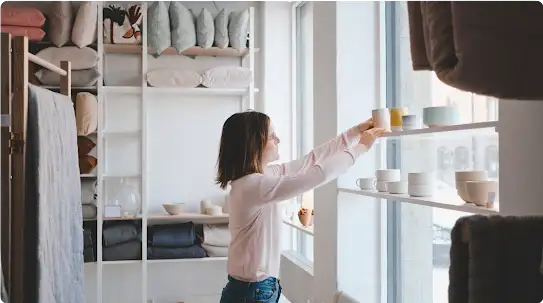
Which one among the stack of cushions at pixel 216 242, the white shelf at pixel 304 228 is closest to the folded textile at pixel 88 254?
the stack of cushions at pixel 216 242

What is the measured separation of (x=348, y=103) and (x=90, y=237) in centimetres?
210

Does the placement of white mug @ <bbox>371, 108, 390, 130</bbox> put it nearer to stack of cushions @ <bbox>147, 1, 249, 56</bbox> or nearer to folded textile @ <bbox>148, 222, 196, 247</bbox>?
stack of cushions @ <bbox>147, 1, 249, 56</bbox>

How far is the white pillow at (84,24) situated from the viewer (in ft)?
11.8

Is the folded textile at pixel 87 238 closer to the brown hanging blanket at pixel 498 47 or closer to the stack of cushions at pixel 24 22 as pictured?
the stack of cushions at pixel 24 22

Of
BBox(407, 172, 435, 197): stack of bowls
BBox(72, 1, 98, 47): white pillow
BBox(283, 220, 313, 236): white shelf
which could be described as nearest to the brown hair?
BBox(407, 172, 435, 197): stack of bowls

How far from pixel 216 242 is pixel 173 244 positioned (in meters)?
0.29

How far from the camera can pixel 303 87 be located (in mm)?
4047

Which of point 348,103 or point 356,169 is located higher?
point 348,103

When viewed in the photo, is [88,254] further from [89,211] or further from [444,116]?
[444,116]

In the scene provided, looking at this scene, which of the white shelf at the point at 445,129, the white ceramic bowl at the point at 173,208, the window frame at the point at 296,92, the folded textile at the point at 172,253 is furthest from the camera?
the window frame at the point at 296,92

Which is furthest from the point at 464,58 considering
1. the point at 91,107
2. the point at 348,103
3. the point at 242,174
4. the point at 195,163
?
the point at 195,163

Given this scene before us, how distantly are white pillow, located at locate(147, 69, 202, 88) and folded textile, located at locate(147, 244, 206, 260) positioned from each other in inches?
44.0

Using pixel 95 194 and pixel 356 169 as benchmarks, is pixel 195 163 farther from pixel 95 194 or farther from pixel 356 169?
pixel 356 169

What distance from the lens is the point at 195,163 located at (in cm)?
413
